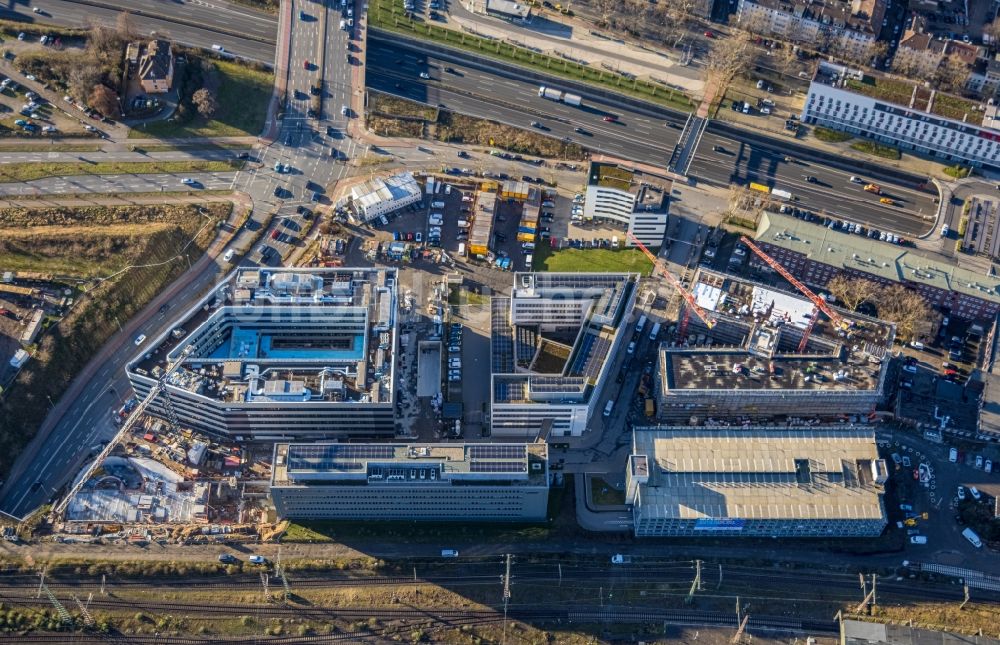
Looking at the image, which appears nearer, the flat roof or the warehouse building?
the flat roof

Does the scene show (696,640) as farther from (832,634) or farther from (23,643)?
(23,643)

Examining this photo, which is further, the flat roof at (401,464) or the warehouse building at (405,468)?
the warehouse building at (405,468)

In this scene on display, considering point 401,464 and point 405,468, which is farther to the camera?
point 405,468

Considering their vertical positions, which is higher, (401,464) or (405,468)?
(401,464)

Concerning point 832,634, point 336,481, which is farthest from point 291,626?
point 832,634

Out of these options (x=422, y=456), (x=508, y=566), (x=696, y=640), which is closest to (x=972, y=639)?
(x=696, y=640)

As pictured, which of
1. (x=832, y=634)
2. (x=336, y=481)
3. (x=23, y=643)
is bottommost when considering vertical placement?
(x=23, y=643)

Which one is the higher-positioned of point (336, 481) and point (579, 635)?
point (336, 481)
